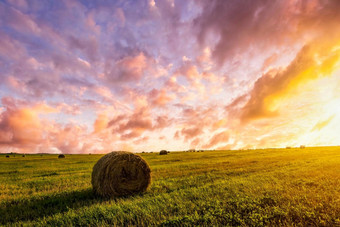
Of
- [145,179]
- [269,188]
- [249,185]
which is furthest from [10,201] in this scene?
[269,188]

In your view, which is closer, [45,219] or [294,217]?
[294,217]

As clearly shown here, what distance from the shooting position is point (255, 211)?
5762 millimetres

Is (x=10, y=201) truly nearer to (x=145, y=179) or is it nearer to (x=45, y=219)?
Answer: (x=45, y=219)

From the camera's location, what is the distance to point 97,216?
Answer: 6.02m

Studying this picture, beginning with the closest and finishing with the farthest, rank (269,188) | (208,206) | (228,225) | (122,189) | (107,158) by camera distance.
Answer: (228,225) < (208,206) < (269,188) < (122,189) < (107,158)

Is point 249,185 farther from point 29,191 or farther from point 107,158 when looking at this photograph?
point 29,191

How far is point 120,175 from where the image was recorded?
10484 mm

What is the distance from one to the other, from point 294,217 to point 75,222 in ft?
20.4

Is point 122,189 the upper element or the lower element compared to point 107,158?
lower

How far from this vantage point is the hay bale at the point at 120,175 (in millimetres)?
10000

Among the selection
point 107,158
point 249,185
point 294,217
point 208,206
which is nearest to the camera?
point 294,217

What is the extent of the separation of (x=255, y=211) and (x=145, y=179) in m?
6.37

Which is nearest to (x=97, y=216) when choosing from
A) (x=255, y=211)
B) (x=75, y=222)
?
(x=75, y=222)

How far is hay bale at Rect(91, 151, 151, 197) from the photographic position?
1000 cm
